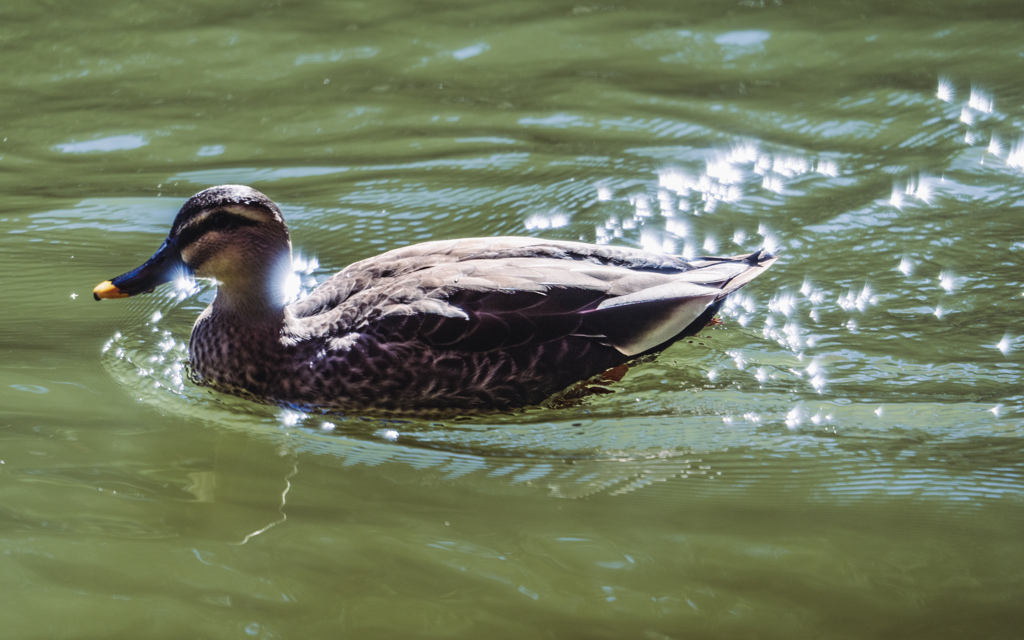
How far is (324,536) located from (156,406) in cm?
161

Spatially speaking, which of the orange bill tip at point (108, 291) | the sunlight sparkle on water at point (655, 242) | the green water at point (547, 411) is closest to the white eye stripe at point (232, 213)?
the orange bill tip at point (108, 291)

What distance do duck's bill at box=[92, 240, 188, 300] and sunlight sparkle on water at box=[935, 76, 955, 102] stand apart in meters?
6.34

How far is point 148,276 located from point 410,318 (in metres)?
1.35

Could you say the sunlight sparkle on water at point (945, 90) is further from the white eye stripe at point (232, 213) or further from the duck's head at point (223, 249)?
the white eye stripe at point (232, 213)

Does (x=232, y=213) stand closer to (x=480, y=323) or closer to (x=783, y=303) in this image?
(x=480, y=323)

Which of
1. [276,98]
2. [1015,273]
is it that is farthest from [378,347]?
[276,98]

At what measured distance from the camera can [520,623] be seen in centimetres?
369

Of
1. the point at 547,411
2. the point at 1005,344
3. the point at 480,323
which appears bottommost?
the point at 547,411

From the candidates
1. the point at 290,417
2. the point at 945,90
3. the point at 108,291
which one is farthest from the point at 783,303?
the point at 108,291

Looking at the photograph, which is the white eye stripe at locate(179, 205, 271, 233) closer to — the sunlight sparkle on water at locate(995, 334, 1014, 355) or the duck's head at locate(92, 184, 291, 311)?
the duck's head at locate(92, 184, 291, 311)

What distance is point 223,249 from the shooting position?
18.0 feet

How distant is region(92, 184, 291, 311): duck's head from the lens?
17.6ft

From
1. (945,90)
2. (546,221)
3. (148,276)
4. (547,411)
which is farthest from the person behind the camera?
(945,90)

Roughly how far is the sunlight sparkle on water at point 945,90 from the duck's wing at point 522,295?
147 inches
